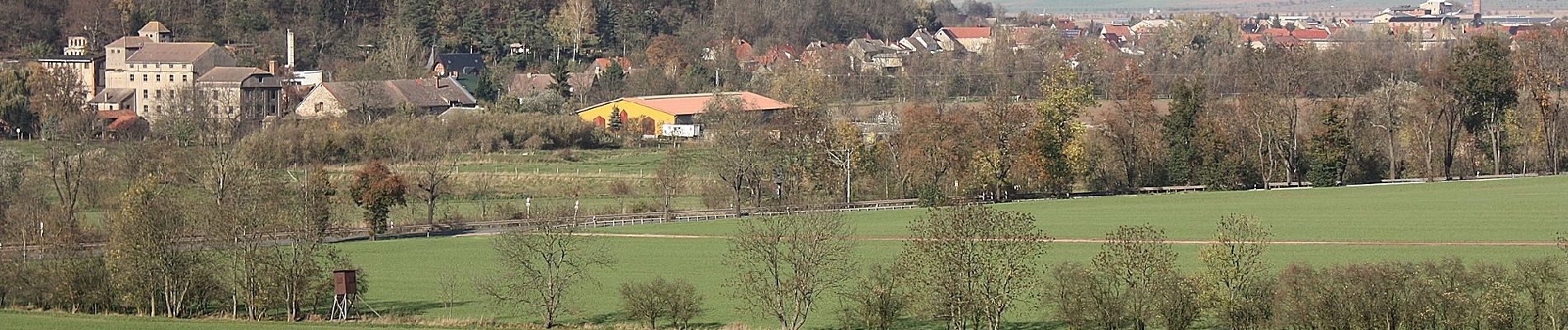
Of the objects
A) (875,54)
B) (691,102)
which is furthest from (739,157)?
(875,54)

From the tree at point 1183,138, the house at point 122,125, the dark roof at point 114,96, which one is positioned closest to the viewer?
the tree at point 1183,138

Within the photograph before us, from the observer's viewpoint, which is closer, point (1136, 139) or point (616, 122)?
point (1136, 139)

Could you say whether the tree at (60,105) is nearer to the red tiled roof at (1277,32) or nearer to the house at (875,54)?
the house at (875,54)

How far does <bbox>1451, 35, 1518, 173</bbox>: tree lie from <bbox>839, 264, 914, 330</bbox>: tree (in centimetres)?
3952

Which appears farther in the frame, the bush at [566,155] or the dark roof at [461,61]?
the dark roof at [461,61]

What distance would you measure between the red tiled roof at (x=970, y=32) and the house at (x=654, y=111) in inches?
2838

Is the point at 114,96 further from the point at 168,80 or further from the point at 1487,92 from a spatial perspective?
the point at 1487,92

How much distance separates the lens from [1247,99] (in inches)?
2552

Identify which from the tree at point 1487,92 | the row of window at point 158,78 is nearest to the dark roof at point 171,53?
the row of window at point 158,78

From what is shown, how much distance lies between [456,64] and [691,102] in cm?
2560

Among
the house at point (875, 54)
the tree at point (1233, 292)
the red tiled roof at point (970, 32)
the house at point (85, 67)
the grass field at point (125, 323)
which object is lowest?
the grass field at point (125, 323)

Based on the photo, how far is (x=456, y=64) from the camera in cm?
10938

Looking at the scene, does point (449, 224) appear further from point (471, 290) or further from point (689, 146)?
point (689, 146)

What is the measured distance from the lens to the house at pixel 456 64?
106 meters
